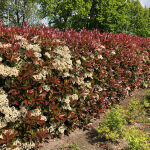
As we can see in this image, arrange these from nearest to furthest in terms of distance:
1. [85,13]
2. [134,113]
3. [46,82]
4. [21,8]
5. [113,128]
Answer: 1. [46,82]
2. [113,128]
3. [134,113]
4. [85,13]
5. [21,8]

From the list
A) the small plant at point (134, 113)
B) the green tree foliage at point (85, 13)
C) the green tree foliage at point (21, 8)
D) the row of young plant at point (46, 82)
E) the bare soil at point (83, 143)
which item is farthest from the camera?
the green tree foliage at point (21, 8)

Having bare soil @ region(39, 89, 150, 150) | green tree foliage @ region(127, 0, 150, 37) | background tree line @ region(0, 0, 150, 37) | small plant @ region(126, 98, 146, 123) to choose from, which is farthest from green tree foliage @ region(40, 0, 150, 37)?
bare soil @ region(39, 89, 150, 150)

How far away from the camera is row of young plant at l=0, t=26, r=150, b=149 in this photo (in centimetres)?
294

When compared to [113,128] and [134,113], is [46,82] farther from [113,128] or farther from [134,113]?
[134,113]

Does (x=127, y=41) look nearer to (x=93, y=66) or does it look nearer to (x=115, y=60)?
(x=115, y=60)

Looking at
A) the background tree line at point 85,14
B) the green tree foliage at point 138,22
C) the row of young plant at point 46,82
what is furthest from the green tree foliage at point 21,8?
the row of young plant at point 46,82

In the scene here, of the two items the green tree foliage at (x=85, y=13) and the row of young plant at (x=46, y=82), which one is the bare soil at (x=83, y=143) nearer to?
the row of young plant at (x=46, y=82)

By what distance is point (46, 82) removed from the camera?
10.9 feet

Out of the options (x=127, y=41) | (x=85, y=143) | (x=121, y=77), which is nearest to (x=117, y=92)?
(x=121, y=77)

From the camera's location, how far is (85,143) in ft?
12.0

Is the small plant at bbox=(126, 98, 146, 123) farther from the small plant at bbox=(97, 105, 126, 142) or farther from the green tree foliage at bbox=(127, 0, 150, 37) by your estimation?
the green tree foliage at bbox=(127, 0, 150, 37)

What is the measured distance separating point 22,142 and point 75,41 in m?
2.33

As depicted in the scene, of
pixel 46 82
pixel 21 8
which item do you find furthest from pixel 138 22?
pixel 46 82

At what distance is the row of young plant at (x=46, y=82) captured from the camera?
116 inches
